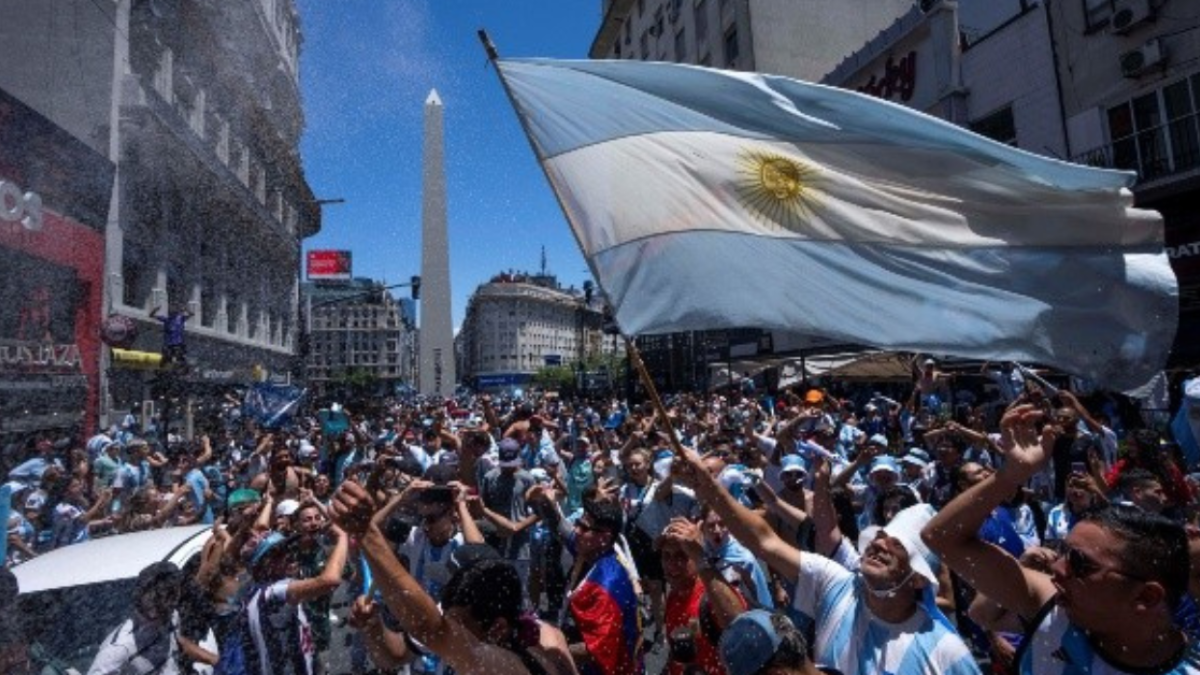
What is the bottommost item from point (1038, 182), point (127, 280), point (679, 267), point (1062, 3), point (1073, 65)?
point (679, 267)

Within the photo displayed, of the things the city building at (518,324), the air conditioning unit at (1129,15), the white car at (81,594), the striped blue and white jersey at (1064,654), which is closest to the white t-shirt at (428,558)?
the white car at (81,594)

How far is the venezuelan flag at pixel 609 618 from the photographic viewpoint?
3156 mm

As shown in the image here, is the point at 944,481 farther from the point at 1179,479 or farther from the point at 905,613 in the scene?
the point at 905,613

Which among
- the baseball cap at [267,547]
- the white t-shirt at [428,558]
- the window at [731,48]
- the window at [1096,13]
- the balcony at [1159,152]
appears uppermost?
the window at [731,48]

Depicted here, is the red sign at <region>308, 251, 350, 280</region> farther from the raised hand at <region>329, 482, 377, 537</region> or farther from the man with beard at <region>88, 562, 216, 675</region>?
the raised hand at <region>329, 482, 377, 537</region>

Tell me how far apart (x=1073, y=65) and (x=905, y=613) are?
57.1 ft

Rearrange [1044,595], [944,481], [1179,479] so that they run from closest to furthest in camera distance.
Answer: [1044,595]
[1179,479]
[944,481]

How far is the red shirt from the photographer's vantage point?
10.7 ft

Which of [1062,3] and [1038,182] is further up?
[1062,3]

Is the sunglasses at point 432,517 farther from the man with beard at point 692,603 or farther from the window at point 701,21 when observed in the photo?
the window at point 701,21

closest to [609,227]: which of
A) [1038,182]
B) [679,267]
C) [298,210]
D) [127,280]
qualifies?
[679,267]

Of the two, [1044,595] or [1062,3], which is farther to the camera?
[1062,3]

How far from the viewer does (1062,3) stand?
Answer: 16.3m

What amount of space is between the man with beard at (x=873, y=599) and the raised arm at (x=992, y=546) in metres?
0.24
